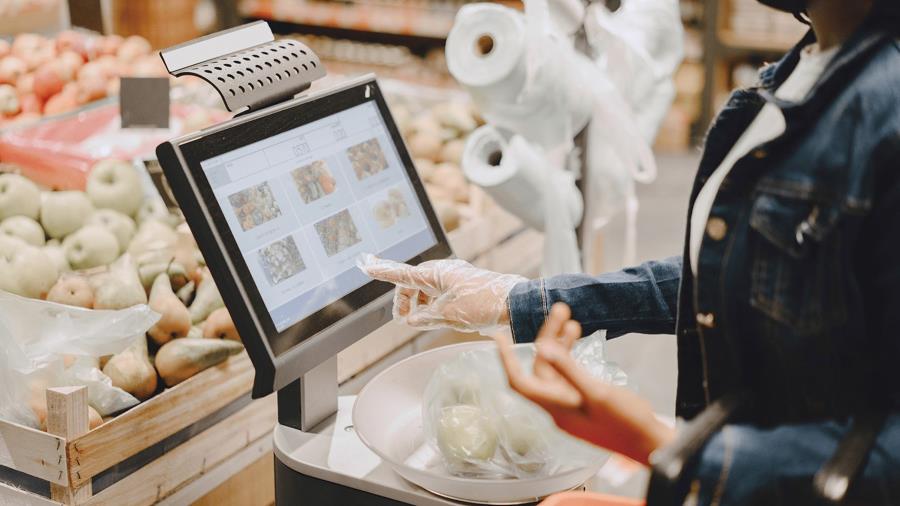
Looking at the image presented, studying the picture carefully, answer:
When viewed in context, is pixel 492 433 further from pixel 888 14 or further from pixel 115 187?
pixel 115 187

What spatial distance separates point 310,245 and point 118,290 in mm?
616

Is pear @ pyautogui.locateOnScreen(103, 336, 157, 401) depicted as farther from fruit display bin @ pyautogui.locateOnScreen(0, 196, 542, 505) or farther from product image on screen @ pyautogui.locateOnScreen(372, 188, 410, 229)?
product image on screen @ pyautogui.locateOnScreen(372, 188, 410, 229)

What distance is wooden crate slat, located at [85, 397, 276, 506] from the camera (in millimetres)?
1456

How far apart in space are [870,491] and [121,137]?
2229 millimetres

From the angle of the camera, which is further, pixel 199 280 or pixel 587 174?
pixel 587 174

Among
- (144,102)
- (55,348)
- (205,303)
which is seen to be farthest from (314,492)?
(144,102)

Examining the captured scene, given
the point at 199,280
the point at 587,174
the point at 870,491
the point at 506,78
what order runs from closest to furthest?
the point at 870,491 → the point at 199,280 → the point at 506,78 → the point at 587,174

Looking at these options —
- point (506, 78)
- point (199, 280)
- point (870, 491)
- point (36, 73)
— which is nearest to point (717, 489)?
point (870, 491)

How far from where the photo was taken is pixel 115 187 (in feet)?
7.13

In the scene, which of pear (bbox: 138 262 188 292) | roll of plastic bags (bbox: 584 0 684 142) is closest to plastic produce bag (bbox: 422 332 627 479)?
pear (bbox: 138 262 188 292)

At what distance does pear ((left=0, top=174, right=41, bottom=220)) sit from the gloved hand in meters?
1.12

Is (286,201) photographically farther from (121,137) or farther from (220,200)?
(121,137)

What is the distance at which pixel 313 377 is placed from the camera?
1.31 m

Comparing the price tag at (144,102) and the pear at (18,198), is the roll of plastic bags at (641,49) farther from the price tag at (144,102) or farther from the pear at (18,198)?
the pear at (18,198)
